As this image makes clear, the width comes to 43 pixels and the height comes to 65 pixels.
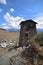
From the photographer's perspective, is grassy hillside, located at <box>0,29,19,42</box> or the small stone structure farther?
grassy hillside, located at <box>0,29,19,42</box>

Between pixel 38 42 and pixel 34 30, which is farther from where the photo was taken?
pixel 34 30

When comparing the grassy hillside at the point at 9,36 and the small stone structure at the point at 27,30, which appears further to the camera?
the grassy hillside at the point at 9,36

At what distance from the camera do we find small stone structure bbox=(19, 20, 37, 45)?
1291 inches

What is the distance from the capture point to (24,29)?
111 ft

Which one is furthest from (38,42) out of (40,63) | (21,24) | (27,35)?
(21,24)

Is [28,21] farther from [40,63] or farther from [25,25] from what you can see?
[40,63]

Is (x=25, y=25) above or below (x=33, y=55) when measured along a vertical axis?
above

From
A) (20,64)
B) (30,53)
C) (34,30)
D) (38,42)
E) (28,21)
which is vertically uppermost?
(28,21)

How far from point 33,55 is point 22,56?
3.88 feet

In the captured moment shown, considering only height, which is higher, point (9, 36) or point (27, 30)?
point (27, 30)

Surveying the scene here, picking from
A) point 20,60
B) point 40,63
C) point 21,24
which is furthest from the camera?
point 21,24

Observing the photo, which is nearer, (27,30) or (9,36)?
(27,30)

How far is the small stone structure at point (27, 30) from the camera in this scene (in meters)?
32.8

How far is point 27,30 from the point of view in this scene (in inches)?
1323
